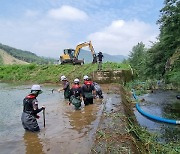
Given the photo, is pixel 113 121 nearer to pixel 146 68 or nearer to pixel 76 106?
pixel 76 106

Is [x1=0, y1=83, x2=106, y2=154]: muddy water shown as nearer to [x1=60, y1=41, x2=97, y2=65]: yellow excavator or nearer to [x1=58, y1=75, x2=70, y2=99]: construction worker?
[x1=58, y1=75, x2=70, y2=99]: construction worker

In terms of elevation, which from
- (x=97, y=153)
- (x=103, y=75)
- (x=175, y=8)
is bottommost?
(x=97, y=153)

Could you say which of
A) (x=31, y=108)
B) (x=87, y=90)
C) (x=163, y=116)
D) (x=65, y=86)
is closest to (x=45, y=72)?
(x=65, y=86)

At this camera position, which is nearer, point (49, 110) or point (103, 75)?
point (49, 110)

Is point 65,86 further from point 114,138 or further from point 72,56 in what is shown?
point 72,56

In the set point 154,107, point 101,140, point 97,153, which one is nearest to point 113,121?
point 101,140

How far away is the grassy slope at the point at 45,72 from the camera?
28.8 metres

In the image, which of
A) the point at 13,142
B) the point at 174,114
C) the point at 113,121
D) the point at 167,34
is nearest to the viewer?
the point at 13,142

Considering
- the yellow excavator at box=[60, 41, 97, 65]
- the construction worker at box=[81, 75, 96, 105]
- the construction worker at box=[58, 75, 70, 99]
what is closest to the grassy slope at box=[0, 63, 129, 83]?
the yellow excavator at box=[60, 41, 97, 65]

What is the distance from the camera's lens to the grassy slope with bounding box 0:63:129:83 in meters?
28.8

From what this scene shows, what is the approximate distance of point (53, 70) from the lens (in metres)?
32.2

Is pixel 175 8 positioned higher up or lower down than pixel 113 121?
higher up

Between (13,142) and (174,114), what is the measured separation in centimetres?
1061

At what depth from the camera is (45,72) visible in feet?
107
